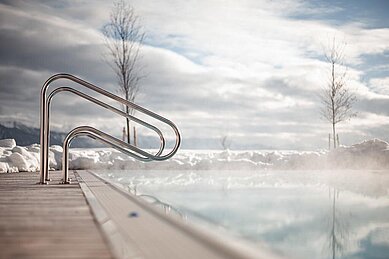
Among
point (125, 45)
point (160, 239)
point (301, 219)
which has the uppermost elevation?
point (125, 45)

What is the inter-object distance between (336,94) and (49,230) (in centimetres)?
1007

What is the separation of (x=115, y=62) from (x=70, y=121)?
201 cm

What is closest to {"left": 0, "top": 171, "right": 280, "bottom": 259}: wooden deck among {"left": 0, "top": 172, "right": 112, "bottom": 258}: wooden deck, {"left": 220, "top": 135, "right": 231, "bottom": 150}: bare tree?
{"left": 0, "top": 172, "right": 112, "bottom": 258}: wooden deck

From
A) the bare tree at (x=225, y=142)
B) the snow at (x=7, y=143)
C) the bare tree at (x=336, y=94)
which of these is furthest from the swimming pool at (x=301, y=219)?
the bare tree at (x=225, y=142)

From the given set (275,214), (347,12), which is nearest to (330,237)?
(275,214)

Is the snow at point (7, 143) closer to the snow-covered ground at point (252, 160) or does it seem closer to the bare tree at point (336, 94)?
the snow-covered ground at point (252, 160)

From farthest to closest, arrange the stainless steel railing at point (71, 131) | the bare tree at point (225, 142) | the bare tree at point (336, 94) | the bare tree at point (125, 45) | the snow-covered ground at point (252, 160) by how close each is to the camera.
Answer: the bare tree at point (225, 142) → the bare tree at point (336, 94) → the bare tree at point (125, 45) → the snow-covered ground at point (252, 160) → the stainless steel railing at point (71, 131)

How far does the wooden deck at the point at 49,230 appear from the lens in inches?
45.3

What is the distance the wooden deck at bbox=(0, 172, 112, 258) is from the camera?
1.15 meters

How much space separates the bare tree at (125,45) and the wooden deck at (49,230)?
808 centimetres

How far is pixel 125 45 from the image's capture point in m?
10.8

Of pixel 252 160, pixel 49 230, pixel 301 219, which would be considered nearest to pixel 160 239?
pixel 49 230

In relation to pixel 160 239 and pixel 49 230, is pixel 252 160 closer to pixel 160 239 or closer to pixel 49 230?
pixel 49 230

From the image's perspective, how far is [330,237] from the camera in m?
2.04
